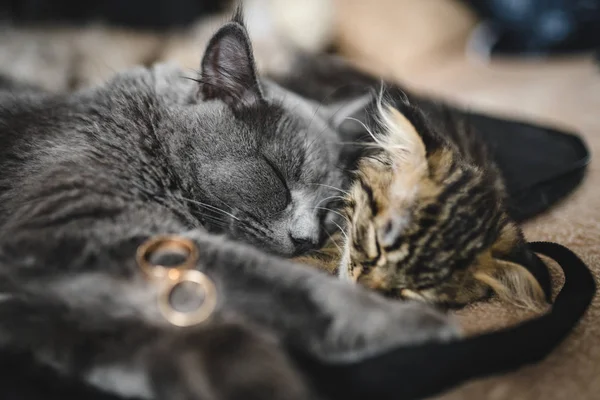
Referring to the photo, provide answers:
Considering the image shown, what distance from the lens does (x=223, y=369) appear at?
659mm

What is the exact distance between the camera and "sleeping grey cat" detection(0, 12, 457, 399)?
0.70m

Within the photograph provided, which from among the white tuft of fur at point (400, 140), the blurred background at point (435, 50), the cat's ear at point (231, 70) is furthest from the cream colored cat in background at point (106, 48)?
the white tuft of fur at point (400, 140)

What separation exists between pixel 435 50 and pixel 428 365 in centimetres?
286

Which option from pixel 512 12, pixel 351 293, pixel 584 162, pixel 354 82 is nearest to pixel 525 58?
pixel 512 12

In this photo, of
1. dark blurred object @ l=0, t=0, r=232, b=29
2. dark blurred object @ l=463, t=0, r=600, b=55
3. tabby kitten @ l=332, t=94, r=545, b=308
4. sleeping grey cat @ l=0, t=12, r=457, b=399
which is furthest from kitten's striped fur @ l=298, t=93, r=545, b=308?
dark blurred object @ l=463, t=0, r=600, b=55

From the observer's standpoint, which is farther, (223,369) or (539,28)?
(539,28)

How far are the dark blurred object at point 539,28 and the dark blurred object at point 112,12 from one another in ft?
6.27

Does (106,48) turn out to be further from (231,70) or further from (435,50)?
(435,50)

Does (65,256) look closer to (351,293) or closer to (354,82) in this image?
(351,293)

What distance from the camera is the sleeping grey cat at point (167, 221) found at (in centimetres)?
70

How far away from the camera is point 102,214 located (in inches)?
33.5

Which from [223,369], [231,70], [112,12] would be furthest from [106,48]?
[223,369]

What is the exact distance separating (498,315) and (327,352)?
39 cm

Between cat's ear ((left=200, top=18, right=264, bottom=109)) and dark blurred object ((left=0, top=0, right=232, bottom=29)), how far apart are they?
131 centimetres
